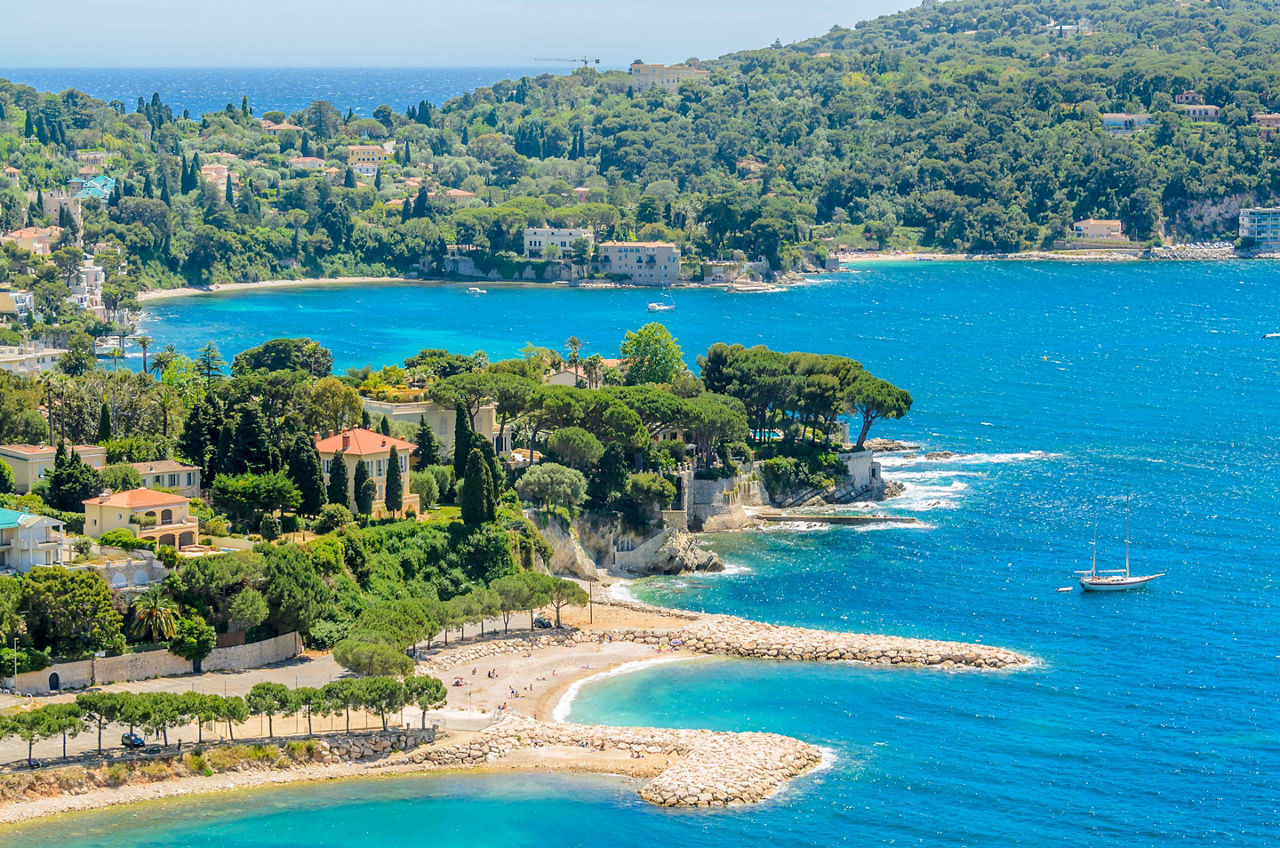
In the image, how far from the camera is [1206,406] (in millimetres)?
127188

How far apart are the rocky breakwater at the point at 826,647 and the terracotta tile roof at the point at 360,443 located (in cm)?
1337

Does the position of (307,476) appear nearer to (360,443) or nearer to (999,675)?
(360,443)

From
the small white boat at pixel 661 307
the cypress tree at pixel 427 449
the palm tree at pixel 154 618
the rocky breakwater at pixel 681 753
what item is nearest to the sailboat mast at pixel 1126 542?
the rocky breakwater at pixel 681 753

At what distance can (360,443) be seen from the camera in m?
80.0

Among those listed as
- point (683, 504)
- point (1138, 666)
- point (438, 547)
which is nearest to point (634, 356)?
point (683, 504)

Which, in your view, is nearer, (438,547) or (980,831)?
(980,831)

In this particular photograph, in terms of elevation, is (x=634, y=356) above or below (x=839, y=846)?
above

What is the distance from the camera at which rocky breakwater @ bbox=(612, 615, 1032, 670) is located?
71250 mm

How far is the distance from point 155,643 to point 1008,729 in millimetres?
27972

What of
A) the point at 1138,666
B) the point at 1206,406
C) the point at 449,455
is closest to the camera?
the point at 1138,666

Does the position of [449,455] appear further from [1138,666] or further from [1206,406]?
[1206,406]

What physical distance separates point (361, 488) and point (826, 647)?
19.9 meters

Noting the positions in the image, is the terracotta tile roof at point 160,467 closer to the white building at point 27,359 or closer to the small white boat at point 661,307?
the white building at point 27,359

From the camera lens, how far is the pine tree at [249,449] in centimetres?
7788
